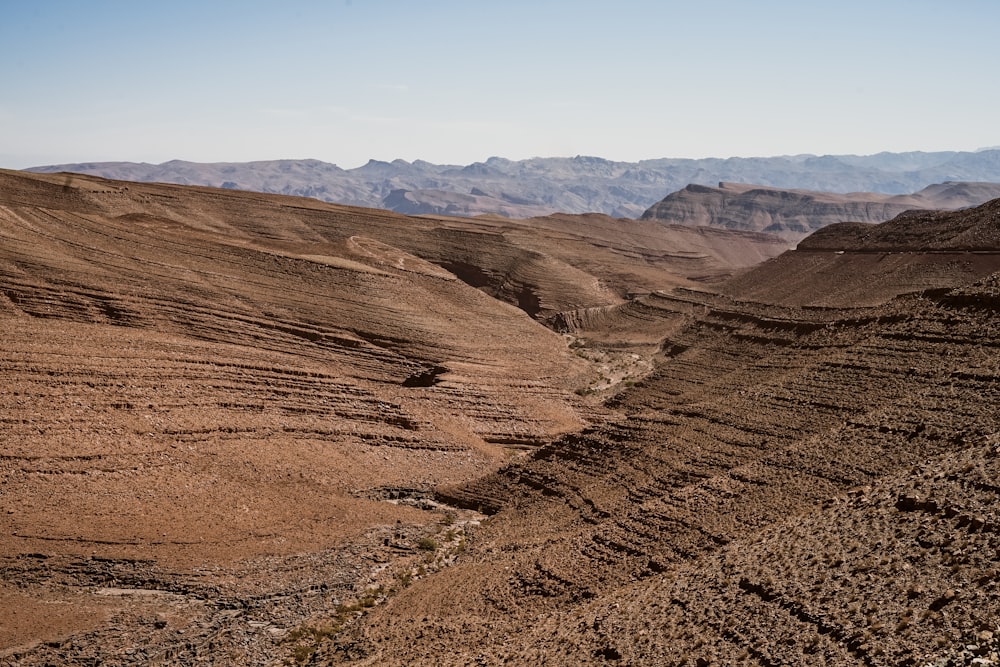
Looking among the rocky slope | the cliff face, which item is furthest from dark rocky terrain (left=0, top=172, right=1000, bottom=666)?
the cliff face

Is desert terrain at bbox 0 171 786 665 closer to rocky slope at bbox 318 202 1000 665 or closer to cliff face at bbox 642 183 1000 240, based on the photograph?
rocky slope at bbox 318 202 1000 665

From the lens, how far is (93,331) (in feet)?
88.6

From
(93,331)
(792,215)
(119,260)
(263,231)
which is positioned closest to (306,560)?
(93,331)

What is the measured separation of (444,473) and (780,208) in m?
171

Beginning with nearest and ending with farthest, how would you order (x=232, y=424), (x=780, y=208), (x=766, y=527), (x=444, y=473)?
(x=766, y=527) < (x=232, y=424) < (x=444, y=473) < (x=780, y=208)

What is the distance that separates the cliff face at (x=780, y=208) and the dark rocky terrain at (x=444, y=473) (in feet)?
474

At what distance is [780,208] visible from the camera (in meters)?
183

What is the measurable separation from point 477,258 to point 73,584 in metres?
49.3

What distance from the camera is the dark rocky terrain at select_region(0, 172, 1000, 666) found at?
46.3ft

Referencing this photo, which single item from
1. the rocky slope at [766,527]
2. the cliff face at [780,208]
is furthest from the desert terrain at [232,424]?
the cliff face at [780,208]

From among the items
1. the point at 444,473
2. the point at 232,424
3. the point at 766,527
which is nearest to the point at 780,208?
the point at 444,473

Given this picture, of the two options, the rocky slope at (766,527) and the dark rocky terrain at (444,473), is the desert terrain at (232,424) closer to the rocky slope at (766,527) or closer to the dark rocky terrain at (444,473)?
the dark rocky terrain at (444,473)

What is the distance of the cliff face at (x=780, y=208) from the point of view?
173750 millimetres

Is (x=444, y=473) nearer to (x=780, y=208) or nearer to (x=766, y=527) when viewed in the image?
(x=766, y=527)
